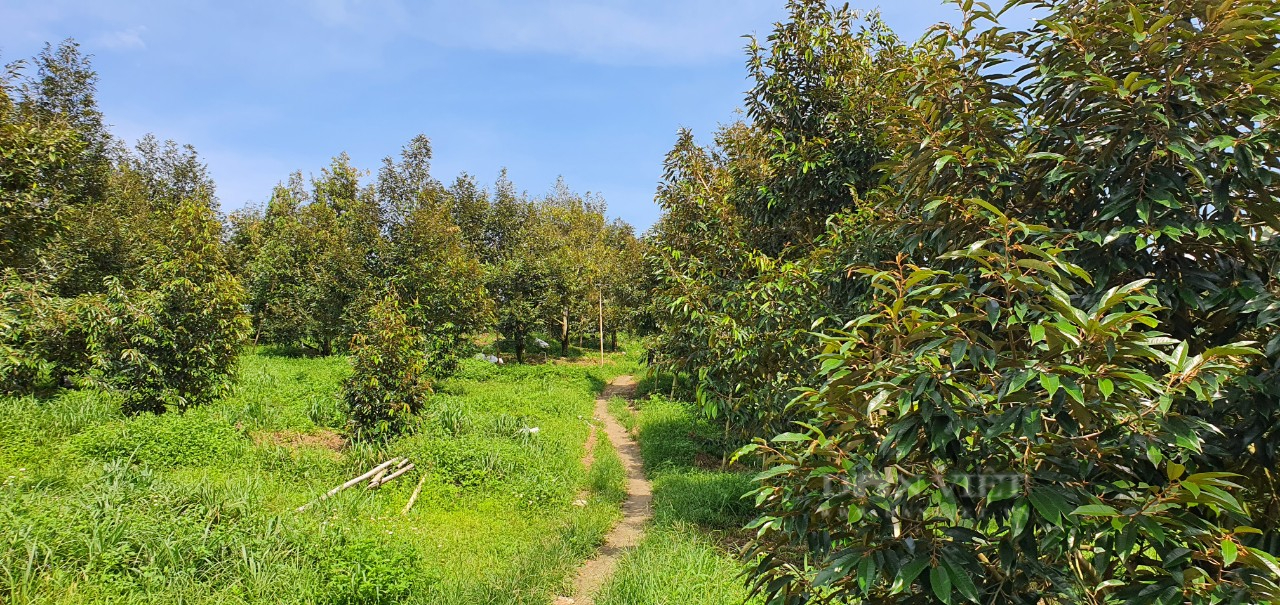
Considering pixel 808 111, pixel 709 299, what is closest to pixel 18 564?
pixel 709 299

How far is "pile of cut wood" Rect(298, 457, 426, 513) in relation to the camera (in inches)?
291

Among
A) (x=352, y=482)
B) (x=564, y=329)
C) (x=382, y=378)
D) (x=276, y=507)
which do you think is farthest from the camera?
(x=564, y=329)

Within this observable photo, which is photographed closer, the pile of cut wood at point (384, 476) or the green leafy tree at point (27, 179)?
the pile of cut wood at point (384, 476)

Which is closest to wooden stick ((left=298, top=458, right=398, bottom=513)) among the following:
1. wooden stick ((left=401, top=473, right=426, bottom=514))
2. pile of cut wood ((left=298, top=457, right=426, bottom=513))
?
pile of cut wood ((left=298, top=457, right=426, bottom=513))

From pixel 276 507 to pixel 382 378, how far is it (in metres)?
3.57

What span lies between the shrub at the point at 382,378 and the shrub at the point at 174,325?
225 cm

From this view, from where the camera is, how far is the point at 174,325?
Answer: 9391mm

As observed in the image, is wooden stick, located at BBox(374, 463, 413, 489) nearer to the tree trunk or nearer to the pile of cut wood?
the pile of cut wood

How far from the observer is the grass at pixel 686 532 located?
5.46 meters

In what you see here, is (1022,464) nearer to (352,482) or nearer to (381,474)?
(352,482)

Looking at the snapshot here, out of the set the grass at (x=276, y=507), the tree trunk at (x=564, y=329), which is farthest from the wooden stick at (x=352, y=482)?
the tree trunk at (x=564, y=329)

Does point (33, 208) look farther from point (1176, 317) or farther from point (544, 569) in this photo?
point (1176, 317)

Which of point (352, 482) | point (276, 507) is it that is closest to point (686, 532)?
point (352, 482)

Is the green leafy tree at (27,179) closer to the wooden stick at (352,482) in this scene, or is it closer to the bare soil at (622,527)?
the wooden stick at (352,482)
